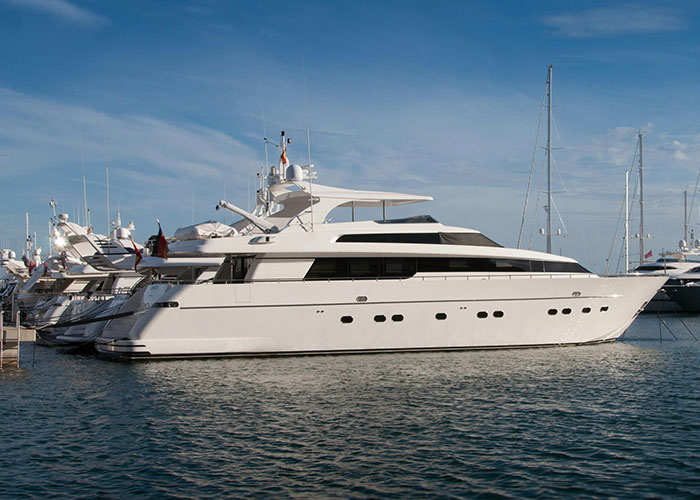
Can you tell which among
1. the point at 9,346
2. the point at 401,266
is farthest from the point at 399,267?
the point at 9,346

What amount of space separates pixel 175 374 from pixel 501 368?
8.53m

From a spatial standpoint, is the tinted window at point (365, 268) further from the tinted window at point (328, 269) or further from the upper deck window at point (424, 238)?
the upper deck window at point (424, 238)

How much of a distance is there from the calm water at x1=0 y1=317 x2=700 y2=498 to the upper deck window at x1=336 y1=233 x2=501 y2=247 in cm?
406

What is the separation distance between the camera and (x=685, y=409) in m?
12.8

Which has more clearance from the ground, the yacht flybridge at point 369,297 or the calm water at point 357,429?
the yacht flybridge at point 369,297

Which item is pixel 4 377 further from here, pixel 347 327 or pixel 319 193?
pixel 319 193

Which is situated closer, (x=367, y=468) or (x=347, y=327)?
(x=367, y=468)

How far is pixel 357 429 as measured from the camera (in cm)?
1152

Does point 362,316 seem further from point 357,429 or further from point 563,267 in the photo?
point 357,429

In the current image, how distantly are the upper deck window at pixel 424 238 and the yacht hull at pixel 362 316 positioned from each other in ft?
4.47

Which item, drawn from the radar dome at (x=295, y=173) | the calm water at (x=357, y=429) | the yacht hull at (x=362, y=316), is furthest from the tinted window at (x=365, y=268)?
the radar dome at (x=295, y=173)

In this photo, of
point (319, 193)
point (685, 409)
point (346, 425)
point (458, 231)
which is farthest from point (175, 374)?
point (685, 409)

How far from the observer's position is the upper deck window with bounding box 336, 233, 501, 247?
68.4ft

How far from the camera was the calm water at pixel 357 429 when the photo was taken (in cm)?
895
